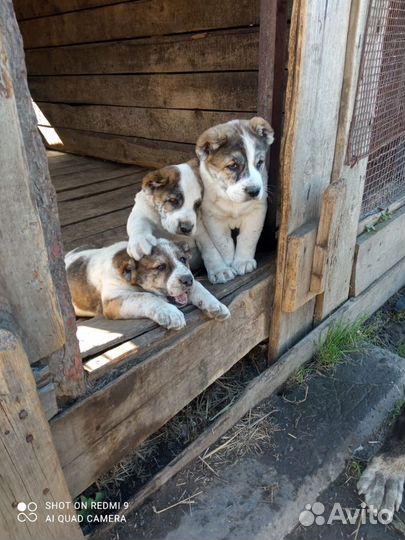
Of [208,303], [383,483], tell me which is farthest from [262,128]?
[383,483]

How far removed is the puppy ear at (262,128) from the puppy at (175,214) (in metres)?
0.45

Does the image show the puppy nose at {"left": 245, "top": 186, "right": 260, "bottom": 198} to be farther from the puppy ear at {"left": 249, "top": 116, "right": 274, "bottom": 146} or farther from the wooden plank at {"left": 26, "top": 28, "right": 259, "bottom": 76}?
the wooden plank at {"left": 26, "top": 28, "right": 259, "bottom": 76}

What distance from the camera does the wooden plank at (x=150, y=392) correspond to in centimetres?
186

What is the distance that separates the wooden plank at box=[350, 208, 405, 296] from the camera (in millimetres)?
3317

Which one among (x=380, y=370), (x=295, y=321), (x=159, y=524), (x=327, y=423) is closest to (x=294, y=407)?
(x=327, y=423)

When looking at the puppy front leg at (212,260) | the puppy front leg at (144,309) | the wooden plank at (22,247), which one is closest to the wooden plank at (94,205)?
the puppy front leg at (212,260)

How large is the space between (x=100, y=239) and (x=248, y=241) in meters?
1.42

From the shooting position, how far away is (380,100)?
9.60 feet

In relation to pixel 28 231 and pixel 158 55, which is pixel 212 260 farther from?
pixel 158 55

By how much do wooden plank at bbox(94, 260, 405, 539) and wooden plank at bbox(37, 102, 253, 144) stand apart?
6.72 feet

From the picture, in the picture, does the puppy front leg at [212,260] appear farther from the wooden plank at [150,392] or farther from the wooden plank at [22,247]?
the wooden plank at [22,247]

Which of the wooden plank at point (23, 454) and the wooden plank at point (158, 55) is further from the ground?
the wooden plank at point (158, 55)

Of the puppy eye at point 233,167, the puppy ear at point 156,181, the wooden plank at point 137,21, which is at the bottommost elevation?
the puppy ear at point 156,181

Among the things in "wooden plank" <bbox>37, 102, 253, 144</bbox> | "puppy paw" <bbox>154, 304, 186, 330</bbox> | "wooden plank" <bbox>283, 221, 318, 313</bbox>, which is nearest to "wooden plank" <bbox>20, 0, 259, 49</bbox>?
"wooden plank" <bbox>37, 102, 253, 144</bbox>
